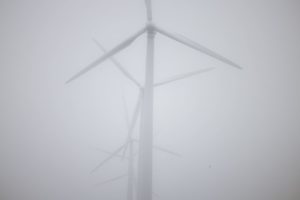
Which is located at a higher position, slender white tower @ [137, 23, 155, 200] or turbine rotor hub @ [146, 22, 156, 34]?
turbine rotor hub @ [146, 22, 156, 34]

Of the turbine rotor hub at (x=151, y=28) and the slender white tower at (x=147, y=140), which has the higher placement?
the turbine rotor hub at (x=151, y=28)

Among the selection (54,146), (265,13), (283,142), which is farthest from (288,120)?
(265,13)

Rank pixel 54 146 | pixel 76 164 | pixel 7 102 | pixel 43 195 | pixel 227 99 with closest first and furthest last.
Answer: pixel 43 195 < pixel 76 164 < pixel 54 146 < pixel 7 102 < pixel 227 99

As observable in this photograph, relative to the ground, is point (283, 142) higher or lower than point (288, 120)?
lower

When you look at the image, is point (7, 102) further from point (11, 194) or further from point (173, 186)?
point (173, 186)

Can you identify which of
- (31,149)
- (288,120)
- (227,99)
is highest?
(227,99)

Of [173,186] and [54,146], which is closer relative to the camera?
[173,186]

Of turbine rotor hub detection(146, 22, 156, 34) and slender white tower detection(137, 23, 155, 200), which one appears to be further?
turbine rotor hub detection(146, 22, 156, 34)

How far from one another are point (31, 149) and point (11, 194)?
6.95 metres

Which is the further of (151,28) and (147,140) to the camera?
(151,28)

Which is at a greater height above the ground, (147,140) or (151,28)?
(151,28)

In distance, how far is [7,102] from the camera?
3909 centimetres

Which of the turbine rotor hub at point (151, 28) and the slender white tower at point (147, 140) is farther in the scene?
the turbine rotor hub at point (151, 28)

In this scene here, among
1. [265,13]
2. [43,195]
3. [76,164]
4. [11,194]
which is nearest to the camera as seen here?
[11,194]
